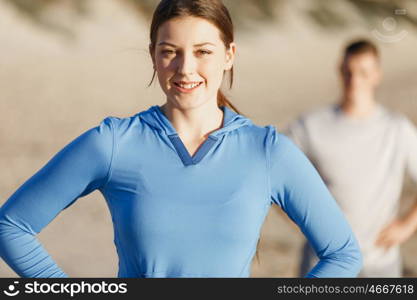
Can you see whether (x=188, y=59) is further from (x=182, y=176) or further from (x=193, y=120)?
(x=182, y=176)

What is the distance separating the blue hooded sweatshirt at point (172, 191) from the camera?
217 centimetres

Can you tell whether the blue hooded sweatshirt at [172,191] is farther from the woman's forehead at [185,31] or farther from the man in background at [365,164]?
the man in background at [365,164]

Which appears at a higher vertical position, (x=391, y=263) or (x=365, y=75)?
(x=365, y=75)

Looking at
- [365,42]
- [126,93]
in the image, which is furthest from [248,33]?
[365,42]

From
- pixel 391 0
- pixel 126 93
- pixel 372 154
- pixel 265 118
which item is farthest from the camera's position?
pixel 391 0

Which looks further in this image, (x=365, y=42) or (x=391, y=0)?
(x=391, y=0)

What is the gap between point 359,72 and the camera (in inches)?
153

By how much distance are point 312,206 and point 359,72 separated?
5.59 feet

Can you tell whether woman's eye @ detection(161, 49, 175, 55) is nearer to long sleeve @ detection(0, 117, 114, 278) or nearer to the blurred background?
long sleeve @ detection(0, 117, 114, 278)

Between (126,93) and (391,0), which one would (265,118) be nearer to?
(126,93)

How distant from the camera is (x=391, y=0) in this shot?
19766 millimetres

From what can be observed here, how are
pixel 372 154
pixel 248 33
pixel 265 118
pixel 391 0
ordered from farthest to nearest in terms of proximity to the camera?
pixel 391 0
pixel 248 33
pixel 265 118
pixel 372 154

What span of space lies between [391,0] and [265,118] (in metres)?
7.81

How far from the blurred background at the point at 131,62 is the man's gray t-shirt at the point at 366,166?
18.7 ft
